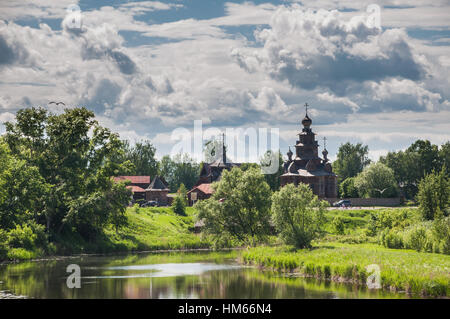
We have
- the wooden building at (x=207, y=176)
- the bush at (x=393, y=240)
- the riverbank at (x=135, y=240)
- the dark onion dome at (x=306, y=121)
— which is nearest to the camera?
the bush at (x=393, y=240)

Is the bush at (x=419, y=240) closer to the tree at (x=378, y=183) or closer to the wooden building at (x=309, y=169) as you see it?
the wooden building at (x=309, y=169)

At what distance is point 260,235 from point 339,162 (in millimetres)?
105441

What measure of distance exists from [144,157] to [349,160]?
54677 millimetres

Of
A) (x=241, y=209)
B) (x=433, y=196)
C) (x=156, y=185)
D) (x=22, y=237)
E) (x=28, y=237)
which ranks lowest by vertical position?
(x=28, y=237)

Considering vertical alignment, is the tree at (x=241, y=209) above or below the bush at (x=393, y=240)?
above

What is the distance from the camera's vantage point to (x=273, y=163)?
435 feet

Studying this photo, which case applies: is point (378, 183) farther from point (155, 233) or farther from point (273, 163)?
point (155, 233)

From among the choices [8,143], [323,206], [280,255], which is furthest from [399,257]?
[8,143]

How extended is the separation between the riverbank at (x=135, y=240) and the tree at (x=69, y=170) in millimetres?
2118

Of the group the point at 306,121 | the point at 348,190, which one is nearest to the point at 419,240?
the point at 306,121

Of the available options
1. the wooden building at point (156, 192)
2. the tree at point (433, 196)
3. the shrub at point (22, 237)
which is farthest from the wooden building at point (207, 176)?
the shrub at point (22, 237)

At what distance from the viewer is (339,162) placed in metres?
163

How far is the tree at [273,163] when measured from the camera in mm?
125312

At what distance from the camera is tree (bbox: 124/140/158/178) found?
15500cm
